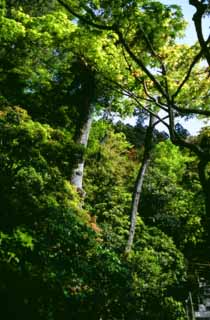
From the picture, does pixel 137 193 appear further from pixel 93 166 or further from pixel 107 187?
pixel 93 166

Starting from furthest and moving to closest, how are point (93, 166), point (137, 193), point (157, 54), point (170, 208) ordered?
point (170, 208) < point (93, 166) < point (137, 193) < point (157, 54)

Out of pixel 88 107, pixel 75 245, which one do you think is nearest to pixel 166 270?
pixel 88 107

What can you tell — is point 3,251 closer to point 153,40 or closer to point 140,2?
point 140,2

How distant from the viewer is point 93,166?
20.5 metres

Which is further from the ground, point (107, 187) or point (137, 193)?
point (107, 187)

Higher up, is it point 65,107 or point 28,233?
point 65,107

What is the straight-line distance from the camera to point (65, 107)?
52.3 ft

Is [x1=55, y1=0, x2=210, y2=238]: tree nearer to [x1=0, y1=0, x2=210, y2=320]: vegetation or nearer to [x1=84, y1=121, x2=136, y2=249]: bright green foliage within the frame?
[x1=0, y1=0, x2=210, y2=320]: vegetation

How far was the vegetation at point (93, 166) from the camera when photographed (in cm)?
552

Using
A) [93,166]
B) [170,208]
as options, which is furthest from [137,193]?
[170,208]

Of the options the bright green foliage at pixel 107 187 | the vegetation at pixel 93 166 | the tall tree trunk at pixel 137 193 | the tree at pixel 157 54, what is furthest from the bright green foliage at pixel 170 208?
the tree at pixel 157 54

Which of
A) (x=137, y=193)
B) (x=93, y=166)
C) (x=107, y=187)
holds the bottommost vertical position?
(x=137, y=193)

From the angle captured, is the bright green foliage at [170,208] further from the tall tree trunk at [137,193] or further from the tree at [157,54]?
the tree at [157,54]

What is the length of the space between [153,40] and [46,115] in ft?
22.9
